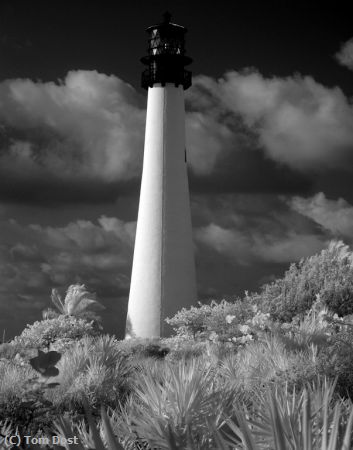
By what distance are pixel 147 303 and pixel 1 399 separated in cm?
1514

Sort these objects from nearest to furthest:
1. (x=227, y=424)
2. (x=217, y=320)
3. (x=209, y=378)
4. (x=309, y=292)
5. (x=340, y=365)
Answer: (x=227, y=424) < (x=209, y=378) < (x=340, y=365) < (x=217, y=320) < (x=309, y=292)

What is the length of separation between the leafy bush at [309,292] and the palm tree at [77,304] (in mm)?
7554

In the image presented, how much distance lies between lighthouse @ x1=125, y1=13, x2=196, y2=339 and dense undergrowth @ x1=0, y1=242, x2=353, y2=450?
2.34 metres

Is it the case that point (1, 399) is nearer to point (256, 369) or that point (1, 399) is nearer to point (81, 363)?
point (81, 363)

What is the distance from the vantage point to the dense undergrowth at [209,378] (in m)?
3.99

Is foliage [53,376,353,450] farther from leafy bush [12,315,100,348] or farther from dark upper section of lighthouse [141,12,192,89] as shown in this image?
dark upper section of lighthouse [141,12,192,89]

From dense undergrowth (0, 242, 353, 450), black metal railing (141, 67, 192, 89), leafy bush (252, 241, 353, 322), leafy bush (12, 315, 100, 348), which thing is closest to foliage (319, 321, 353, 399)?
dense undergrowth (0, 242, 353, 450)

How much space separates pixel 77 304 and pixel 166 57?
12.0 m

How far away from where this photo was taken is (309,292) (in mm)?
19031

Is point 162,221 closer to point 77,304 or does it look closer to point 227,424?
point 77,304

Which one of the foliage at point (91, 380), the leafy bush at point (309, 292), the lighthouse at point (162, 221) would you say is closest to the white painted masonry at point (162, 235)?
the lighthouse at point (162, 221)

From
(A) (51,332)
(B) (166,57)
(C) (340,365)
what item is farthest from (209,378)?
(B) (166,57)

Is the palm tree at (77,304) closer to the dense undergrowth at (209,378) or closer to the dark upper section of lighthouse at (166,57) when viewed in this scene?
the dense undergrowth at (209,378)

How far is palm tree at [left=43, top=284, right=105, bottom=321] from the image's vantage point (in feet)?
75.7
